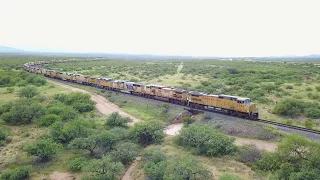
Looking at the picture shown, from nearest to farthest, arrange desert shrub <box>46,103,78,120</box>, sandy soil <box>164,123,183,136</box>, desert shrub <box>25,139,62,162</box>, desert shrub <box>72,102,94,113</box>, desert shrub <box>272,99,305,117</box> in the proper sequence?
A: 1. desert shrub <box>25,139,62,162</box>
2. sandy soil <box>164,123,183,136</box>
3. desert shrub <box>272,99,305,117</box>
4. desert shrub <box>46,103,78,120</box>
5. desert shrub <box>72,102,94,113</box>

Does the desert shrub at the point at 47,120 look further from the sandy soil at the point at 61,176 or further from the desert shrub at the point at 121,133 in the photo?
the sandy soil at the point at 61,176

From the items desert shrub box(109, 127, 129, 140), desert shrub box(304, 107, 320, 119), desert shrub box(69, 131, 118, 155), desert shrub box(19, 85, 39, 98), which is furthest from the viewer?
desert shrub box(19, 85, 39, 98)

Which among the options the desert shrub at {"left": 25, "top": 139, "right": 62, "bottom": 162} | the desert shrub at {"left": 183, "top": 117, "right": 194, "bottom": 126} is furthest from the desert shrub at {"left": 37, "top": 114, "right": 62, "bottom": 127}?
the desert shrub at {"left": 183, "top": 117, "right": 194, "bottom": 126}

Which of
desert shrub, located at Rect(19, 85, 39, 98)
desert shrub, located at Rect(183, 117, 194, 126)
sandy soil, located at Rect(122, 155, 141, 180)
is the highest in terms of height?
desert shrub, located at Rect(19, 85, 39, 98)

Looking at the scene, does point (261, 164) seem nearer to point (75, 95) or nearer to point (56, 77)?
point (75, 95)

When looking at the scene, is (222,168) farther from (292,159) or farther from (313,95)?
(313,95)

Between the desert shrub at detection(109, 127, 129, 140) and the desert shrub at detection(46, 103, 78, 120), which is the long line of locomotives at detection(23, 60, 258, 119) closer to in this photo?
the desert shrub at detection(109, 127, 129, 140)

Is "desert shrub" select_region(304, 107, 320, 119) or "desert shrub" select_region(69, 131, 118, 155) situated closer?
"desert shrub" select_region(69, 131, 118, 155)
